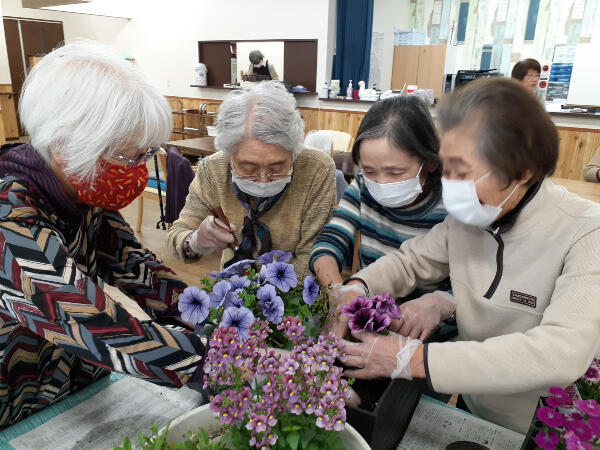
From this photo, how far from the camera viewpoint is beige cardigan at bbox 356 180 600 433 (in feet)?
2.64

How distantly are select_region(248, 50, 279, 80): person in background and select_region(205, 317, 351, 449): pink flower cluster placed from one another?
721 cm

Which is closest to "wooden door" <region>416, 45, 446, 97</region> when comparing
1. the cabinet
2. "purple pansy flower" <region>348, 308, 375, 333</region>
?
the cabinet

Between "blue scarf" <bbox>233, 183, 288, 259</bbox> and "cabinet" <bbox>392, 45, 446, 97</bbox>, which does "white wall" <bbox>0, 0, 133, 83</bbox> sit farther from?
"blue scarf" <bbox>233, 183, 288, 259</bbox>

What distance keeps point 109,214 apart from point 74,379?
47 cm

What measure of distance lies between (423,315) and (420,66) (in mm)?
7091

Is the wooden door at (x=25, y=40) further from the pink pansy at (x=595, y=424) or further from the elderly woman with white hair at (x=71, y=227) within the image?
the pink pansy at (x=595, y=424)

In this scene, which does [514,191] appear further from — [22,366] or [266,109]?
[22,366]

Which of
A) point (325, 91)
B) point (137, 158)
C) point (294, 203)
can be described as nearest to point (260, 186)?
point (294, 203)

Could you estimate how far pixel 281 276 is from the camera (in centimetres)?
87

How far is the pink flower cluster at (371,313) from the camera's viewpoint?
827mm

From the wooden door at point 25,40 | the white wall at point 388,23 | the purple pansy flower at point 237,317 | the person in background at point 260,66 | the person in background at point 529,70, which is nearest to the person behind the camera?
the purple pansy flower at point 237,317

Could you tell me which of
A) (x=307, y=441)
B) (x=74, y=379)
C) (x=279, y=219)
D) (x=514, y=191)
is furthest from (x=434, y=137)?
(x=74, y=379)

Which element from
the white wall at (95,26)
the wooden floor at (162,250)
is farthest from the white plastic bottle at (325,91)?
the white wall at (95,26)

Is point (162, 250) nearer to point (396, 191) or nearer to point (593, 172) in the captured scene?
point (396, 191)
